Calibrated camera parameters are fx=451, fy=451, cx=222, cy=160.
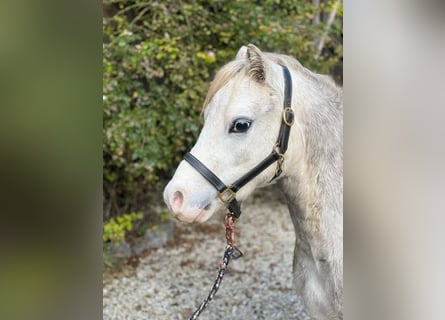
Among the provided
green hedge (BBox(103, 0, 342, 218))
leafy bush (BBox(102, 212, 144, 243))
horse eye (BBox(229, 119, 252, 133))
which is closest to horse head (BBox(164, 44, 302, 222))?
horse eye (BBox(229, 119, 252, 133))

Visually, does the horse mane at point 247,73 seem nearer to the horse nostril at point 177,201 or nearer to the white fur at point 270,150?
the white fur at point 270,150

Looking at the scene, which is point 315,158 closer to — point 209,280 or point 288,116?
point 288,116

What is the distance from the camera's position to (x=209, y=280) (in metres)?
3.14

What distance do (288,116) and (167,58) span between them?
1837 millimetres

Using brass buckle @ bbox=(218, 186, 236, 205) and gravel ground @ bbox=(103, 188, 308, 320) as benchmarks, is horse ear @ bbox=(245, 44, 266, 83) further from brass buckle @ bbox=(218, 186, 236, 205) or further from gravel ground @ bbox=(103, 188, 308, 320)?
gravel ground @ bbox=(103, 188, 308, 320)

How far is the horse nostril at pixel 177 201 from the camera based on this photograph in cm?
123

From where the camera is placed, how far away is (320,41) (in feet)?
11.0

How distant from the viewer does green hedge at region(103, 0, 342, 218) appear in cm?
281

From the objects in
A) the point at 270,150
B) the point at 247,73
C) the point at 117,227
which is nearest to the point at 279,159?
the point at 270,150

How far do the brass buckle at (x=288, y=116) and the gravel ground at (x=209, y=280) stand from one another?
5.70 ft

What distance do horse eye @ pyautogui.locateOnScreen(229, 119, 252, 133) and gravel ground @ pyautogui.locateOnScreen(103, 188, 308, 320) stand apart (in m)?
1.75

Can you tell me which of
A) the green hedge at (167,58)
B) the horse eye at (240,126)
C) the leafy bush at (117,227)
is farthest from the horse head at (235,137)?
the leafy bush at (117,227)
